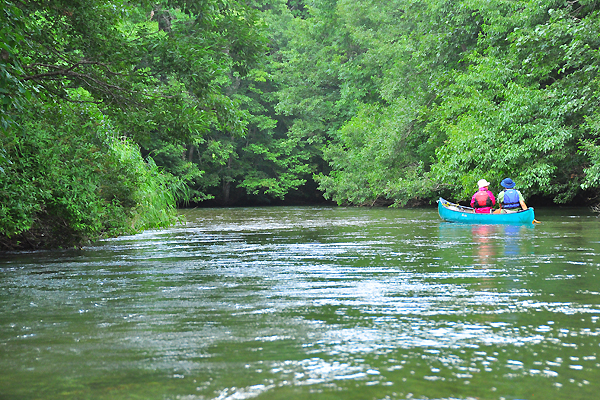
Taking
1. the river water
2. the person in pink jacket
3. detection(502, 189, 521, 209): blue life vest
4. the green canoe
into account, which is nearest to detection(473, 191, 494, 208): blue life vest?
the person in pink jacket

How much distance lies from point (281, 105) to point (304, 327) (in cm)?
3720

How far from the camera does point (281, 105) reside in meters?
41.4

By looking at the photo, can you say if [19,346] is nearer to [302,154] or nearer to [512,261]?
[512,261]

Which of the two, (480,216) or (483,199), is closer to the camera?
(480,216)

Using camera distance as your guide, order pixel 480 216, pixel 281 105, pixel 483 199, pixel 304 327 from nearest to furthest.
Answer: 1. pixel 304 327
2. pixel 480 216
3. pixel 483 199
4. pixel 281 105

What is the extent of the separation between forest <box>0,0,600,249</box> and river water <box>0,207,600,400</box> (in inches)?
75.5

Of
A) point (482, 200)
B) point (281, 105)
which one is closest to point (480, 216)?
point (482, 200)

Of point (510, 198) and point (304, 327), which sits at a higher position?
point (510, 198)

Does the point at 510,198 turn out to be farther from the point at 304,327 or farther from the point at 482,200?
the point at 304,327

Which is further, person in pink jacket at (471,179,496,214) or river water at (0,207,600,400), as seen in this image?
person in pink jacket at (471,179,496,214)

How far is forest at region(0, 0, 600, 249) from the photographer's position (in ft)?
34.8

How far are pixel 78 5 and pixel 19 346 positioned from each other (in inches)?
297

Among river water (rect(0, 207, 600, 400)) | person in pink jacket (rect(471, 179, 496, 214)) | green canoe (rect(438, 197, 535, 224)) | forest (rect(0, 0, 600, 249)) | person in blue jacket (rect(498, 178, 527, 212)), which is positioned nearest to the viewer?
river water (rect(0, 207, 600, 400))

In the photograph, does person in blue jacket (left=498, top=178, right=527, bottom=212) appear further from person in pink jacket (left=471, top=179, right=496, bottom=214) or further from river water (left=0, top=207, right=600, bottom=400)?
river water (left=0, top=207, right=600, bottom=400)
